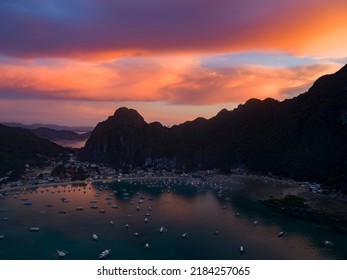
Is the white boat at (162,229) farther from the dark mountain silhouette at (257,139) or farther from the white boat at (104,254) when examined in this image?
the dark mountain silhouette at (257,139)

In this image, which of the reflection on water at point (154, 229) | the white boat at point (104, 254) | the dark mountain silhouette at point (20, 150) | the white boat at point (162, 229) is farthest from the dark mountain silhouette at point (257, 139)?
the white boat at point (104, 254)

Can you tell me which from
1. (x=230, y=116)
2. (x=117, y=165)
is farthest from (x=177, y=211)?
(x=230, y=116)

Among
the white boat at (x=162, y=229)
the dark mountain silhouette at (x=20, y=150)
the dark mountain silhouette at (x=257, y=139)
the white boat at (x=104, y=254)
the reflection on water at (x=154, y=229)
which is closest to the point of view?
the white boat at (x=104, y=254)

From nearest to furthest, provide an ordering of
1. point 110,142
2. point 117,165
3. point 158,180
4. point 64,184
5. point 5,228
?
1. point 5,228
2. point 64,184
3. point 158,180
4. point 117,165
5. point 110,142

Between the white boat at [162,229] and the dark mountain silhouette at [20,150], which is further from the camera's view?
the dark mountain silhouette at [20,150]

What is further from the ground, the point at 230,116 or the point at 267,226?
the point at 230,116

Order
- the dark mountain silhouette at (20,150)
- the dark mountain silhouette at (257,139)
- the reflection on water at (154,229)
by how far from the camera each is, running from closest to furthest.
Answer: the reflection on water at (154,229), the dark mountain silhouette at (257,139), the dark mountain silhouette at (20,150)

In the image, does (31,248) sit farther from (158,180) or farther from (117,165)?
(117,165)

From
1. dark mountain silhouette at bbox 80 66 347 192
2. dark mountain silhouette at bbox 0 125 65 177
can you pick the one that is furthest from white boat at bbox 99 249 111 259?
dark mountain silhouette at bbox 0 125 65 177
